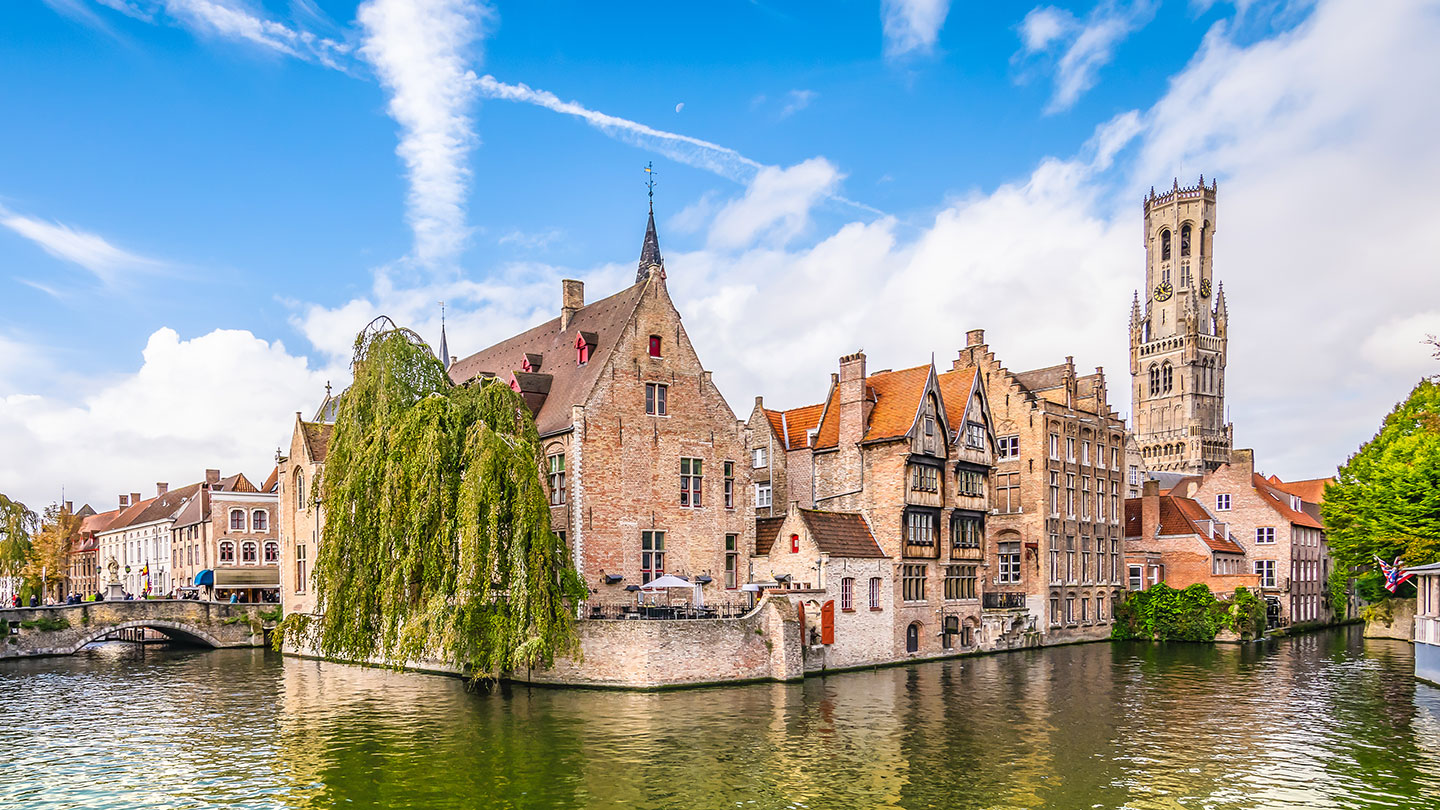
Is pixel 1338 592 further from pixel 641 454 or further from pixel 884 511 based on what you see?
pixel 641 454

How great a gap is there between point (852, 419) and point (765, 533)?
5.96 metres

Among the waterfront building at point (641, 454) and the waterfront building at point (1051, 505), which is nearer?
the waterfront building at point (641, 454)

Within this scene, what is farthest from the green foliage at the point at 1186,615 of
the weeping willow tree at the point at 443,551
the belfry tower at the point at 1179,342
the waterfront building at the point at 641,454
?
the belfry tower at the point at 1179,342

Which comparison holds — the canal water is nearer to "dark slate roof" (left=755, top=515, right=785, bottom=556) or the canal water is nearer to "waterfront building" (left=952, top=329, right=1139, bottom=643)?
"dark slate roof" (left=755, top=515, right=785, bottom=556)

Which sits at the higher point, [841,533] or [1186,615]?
[841,533]

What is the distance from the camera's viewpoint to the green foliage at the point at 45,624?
159 ft

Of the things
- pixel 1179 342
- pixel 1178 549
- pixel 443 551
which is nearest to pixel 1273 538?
pixel 1178 549

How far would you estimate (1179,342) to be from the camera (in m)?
141

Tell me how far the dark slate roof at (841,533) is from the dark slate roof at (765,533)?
2.12 m

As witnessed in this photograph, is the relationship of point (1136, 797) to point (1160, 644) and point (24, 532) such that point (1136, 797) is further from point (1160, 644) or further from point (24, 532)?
point (24, 532)

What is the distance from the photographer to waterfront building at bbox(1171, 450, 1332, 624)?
60.8m

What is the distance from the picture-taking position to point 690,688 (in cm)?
3316

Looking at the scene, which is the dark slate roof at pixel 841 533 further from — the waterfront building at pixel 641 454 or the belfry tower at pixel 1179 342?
the belfry tower at pixel 1179 342

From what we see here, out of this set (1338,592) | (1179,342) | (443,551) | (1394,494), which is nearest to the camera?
(443,551)
